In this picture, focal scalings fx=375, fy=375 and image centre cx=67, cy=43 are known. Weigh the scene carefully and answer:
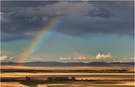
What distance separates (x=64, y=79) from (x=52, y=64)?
312 cm

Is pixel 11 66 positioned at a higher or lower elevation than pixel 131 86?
higher

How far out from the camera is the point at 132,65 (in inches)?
1394

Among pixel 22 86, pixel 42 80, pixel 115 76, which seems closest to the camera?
pixel 22 86

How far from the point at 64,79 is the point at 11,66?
5.62m

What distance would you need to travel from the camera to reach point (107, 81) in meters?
31.3

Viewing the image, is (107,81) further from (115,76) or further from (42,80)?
(42,80)

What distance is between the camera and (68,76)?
3222 cm

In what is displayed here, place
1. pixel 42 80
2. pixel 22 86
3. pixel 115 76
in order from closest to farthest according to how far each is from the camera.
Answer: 1. pixel 22 86
2. pixel 42 80
3. pixel 115 76

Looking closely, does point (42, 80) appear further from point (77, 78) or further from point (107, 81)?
point (107, 81)

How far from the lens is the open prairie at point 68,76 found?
30.0 meters

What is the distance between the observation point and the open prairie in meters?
30.0

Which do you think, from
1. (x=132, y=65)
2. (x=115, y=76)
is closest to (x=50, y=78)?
(x=115, y=76)

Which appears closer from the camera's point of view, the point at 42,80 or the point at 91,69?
the point at 42,80

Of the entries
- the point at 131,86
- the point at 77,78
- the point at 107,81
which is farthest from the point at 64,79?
the point at 131,86
